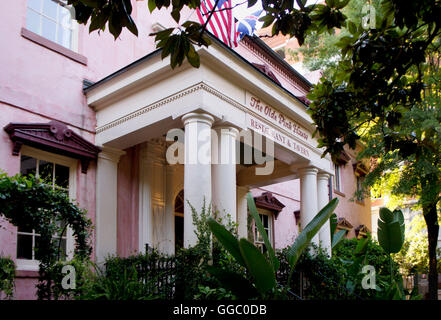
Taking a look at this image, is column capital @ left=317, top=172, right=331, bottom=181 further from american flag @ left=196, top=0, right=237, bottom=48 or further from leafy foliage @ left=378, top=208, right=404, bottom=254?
american flag @ left=196, top=0, right=237, bottom=48

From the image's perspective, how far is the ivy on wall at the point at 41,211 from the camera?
668 centimetres

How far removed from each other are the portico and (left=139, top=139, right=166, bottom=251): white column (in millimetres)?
25

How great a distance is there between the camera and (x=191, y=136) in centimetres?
921

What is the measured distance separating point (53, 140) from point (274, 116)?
494cm

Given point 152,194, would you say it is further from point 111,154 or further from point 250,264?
point 250,264

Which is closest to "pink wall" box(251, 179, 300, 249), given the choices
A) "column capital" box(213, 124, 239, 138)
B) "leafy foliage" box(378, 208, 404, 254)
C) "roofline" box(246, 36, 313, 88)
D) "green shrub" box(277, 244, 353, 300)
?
"roofline" box(246, 36, 313, 88)

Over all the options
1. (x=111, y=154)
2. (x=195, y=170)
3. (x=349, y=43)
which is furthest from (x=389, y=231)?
(x=111, y=154)

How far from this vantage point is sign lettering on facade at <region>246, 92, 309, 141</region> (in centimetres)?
1078

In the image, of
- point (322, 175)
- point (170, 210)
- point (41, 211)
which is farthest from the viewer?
point (322, 175)

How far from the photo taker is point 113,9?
3.83 meters

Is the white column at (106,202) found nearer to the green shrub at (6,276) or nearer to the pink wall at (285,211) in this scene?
the green shrub at (6,276)
